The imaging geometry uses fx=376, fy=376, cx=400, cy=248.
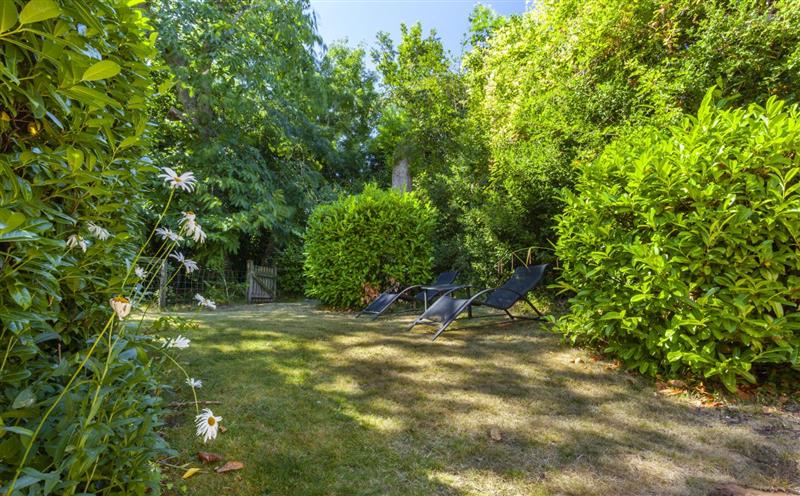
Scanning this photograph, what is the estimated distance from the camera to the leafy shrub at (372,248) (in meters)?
7.47

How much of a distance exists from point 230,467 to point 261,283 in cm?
1029

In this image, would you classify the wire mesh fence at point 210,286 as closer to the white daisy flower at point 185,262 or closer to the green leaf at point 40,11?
the white daisy flower at point 185,262

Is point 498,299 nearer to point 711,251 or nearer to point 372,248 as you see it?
point 711,251

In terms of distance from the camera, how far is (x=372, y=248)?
750cm

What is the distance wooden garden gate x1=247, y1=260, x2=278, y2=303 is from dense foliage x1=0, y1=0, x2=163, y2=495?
1013 centimetres

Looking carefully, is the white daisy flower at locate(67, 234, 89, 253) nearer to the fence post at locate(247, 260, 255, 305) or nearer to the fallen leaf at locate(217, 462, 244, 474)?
the fallen leaf at locate(217, 462, 244, 474)

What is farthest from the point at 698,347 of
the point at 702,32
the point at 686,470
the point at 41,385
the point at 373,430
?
the point at 702,32

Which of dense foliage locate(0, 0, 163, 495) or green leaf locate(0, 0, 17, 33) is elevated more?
green leaf locate(0, 0, 17, 33)

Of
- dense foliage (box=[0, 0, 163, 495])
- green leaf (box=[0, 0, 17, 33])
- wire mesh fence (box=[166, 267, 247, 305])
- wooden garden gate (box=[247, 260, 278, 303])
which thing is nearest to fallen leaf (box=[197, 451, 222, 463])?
dense foliage (box=[0, 0, 163, 495])

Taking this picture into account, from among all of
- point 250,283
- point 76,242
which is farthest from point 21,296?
point 250,283

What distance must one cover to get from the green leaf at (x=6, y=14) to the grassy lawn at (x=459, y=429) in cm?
187

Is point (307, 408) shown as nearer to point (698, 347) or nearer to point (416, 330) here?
point (416, 330)

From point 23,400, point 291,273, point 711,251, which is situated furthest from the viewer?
point 291,273

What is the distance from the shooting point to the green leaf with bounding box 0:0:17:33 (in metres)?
0.76
